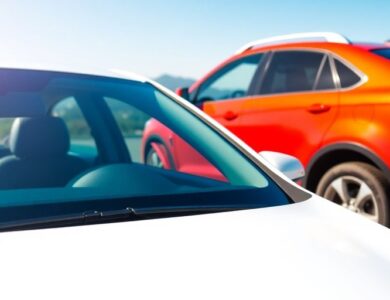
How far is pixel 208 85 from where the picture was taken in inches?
256

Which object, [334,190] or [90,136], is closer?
[90,136]

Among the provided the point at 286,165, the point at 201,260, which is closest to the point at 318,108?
the point at 286,165

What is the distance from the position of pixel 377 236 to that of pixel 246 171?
0.67 metres

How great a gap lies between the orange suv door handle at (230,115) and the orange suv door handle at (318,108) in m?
0.99

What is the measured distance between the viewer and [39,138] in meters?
2.97

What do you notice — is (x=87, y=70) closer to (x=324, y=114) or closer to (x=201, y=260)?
(x=201, y=260)

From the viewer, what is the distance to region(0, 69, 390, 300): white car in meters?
1.49

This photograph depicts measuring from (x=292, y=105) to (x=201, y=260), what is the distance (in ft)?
12.2

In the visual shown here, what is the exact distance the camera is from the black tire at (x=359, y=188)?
4367 millimetres

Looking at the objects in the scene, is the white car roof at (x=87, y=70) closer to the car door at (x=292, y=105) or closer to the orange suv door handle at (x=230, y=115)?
the car door at (x=292, y=105)

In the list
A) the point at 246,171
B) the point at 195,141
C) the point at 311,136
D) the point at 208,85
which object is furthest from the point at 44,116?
the point at 208,85

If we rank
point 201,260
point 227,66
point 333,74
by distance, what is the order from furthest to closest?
point 227,66 → point 333,74 → point 201,260

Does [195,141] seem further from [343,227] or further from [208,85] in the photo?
[208,85]

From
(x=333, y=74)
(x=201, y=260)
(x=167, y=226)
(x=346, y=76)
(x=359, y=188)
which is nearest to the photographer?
(x=201, y=260)
